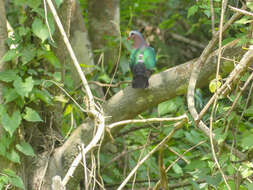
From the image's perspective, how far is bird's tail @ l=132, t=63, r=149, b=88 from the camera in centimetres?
323

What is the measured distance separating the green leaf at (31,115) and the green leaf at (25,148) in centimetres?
22

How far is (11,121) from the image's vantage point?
3059mm

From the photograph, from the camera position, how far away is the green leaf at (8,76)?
10.1 ft

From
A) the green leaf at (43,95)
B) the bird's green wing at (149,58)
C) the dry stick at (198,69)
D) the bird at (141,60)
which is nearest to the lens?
the dry stick at (198,69)

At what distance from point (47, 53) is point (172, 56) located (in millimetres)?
3476

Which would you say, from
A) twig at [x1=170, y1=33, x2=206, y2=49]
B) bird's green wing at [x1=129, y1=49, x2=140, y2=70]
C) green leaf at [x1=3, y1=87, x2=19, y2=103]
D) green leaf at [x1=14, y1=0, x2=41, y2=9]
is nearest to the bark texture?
green leaf at [x1=3, y1=87, x2=19, y2=103]

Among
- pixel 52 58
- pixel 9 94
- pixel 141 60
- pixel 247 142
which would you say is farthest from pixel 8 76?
pixel 247 142

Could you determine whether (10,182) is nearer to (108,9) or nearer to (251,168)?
(251,168)

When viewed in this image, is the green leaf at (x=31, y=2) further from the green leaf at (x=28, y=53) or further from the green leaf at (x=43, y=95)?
the green leaf at (x=43, y=95)

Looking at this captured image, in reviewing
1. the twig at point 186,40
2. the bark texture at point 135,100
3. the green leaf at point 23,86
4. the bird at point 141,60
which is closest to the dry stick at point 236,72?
the bark texture at point 135,100

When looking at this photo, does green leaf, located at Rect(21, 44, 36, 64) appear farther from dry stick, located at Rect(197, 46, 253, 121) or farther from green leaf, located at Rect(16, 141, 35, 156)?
dry stick, located at Rect(197, 46, 253, 121)

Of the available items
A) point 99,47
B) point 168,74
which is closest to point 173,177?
point 168,74

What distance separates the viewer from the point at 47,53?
325 centimetres

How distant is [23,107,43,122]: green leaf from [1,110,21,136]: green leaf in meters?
0.07
